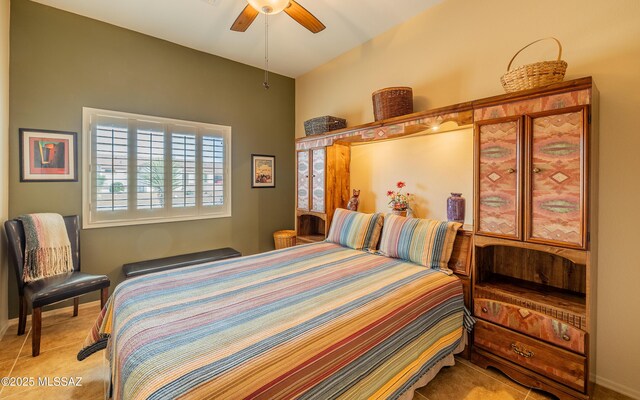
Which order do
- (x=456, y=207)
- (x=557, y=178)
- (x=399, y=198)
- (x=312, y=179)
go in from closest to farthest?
(x=557, y=178) → (x=456, y=207) → (x=399, y=198) → (x=312, y=179)

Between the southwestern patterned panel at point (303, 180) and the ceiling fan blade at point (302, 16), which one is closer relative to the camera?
the ceiling fan blade at point (302, 16)

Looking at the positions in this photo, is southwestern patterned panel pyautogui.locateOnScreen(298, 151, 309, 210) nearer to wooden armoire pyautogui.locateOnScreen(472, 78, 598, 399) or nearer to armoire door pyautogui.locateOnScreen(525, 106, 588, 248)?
wooden armoire pyautogui.locateOnScreen(472, 78, 598, 399)

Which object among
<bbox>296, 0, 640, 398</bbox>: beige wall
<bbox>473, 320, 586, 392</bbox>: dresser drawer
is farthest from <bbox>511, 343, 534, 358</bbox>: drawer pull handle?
<bbox>296, 0, 640, 398</bbox>: beige wall

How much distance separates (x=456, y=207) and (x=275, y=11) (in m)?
2.19

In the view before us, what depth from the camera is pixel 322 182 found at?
351 cm

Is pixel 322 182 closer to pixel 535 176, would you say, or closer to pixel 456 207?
pixel 456 207

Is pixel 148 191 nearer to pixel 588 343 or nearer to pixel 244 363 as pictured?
pixel 244 363

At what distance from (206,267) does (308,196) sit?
68.8 inches

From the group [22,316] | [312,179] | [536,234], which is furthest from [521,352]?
[22,316]

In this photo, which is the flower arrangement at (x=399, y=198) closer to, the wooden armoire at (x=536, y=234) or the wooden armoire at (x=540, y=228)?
the wooden armoire at (x=536, y=234)

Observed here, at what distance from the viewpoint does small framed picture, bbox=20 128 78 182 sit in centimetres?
272

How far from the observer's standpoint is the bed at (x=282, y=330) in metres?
1.06

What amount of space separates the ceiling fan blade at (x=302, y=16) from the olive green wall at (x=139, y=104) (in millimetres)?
2006

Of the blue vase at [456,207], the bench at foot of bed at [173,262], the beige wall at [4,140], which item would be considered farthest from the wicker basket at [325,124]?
the beige wall at [4,140]
